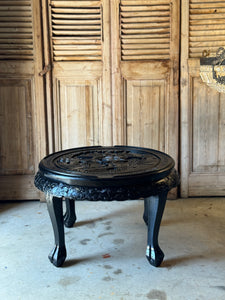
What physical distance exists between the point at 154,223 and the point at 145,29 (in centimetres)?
179

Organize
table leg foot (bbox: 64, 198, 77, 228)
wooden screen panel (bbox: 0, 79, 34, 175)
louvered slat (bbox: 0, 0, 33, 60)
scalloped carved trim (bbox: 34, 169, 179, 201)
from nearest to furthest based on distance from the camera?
1. scalloped carved trim (bbox: 34, 169, 179, 201)
2. table leg foot (bbox: 64, 198, 77, 228)
3. louvered slat (bbox: 0, 0, 33, 60)
4. wooden screen panel (bbox: 0, 79, 34, 175)

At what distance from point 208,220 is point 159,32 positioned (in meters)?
1.64

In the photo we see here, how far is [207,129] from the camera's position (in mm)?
3424

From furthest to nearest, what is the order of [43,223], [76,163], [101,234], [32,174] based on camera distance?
[32,174], [43,223], [101,234], [76,163]

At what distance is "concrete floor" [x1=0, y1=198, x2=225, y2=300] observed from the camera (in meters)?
2.05

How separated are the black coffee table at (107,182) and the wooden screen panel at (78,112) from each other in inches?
33.3

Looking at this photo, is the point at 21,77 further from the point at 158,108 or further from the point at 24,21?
the point at 158,108

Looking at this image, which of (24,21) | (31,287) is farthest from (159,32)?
(31,287)

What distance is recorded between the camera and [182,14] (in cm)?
323

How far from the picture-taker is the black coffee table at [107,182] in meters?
2.03

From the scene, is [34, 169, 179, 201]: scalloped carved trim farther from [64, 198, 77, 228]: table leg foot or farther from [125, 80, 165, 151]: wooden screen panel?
[125, 80, 165, 151]: wooden screen panel

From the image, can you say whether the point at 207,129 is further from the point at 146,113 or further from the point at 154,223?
the point at 154,223

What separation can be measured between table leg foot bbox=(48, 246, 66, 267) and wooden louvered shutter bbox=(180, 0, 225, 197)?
153 centimetres

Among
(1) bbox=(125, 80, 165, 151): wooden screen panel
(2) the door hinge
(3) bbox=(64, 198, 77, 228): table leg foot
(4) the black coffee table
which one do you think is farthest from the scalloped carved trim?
(2) the door hinge
